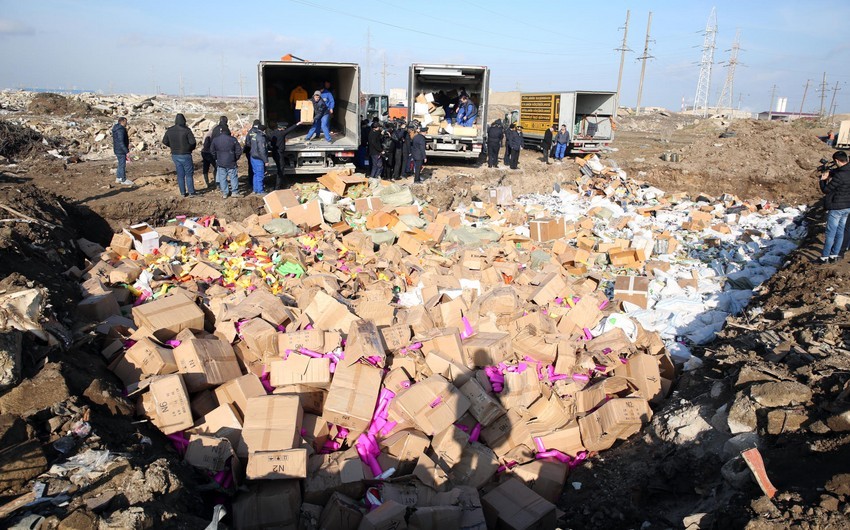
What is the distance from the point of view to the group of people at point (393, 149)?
11.2 meters

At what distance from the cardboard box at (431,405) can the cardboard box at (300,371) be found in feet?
2.21

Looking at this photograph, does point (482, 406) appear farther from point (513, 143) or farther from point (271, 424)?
point (513, 143)

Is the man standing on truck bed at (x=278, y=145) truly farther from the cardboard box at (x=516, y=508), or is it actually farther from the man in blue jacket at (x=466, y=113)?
the cardboard box at (x=516, y=508)

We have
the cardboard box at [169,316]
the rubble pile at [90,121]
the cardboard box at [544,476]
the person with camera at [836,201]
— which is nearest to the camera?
the cardboard box at [544,476]

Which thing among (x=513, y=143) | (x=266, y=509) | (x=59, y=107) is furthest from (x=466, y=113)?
(x=59, y=107)

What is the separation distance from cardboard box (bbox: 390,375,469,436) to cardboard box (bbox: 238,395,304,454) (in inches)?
34.8

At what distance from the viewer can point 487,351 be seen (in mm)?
5070

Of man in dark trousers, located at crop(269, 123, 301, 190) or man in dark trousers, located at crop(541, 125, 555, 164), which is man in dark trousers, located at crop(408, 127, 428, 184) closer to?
man in dark trousers, located at crop(269, 123, 301, 190)

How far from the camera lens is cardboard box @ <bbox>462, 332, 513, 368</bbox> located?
5.07 meters

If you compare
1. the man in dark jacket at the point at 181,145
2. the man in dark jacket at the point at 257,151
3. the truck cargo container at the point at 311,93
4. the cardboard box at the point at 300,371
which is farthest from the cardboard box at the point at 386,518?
the truck cargo container at the point at 311,93

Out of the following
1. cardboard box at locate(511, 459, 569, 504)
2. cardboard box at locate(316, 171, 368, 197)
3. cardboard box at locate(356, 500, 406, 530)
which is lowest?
cardboard box at locate(511, 459, 569, 504)

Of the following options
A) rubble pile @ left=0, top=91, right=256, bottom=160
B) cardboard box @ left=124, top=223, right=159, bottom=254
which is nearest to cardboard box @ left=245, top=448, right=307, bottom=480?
cardboard box @ left=124, top=223, right=159, bottom=254

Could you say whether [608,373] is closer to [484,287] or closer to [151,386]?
[484,287]

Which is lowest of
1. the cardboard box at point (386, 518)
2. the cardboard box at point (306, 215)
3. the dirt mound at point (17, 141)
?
the cardboard box at point (386, 518)
